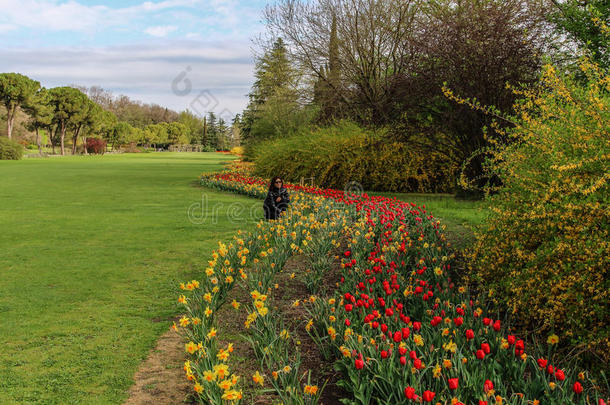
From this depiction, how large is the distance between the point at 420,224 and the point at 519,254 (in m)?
2.62

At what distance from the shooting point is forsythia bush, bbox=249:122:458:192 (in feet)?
43.5

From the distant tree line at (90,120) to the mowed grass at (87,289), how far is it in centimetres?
4661

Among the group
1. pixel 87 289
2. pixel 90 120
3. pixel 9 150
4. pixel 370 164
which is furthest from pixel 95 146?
pixel 87 289

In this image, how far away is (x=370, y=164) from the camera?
13.9m

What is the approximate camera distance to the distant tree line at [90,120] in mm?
49156

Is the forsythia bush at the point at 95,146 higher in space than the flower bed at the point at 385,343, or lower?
higher

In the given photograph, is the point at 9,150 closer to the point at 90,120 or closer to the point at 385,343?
the point at 90,120

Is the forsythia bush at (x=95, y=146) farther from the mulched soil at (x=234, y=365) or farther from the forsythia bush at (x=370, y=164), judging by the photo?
the mulched soil at (x=234, y=365)

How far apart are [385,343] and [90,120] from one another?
67.5 metres

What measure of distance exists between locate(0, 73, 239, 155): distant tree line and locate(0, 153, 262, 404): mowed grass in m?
46.6

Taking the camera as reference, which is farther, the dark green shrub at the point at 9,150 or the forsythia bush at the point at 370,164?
the dark green shrub at the point at 9,150

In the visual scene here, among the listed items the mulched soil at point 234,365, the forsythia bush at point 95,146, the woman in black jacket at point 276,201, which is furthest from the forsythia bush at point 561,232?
the forsythia bush at point 95,146

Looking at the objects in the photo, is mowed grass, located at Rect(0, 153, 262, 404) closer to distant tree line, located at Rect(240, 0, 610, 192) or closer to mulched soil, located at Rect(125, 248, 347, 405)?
mulched soil, located at Rect(125, 248, 347, 405)

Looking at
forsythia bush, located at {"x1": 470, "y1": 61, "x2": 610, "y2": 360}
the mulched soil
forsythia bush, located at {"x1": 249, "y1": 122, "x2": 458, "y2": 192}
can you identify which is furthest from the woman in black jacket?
forsythia bush, located at {"x1": 249, "y1": 122, "x2": 458, "y2": 192}
